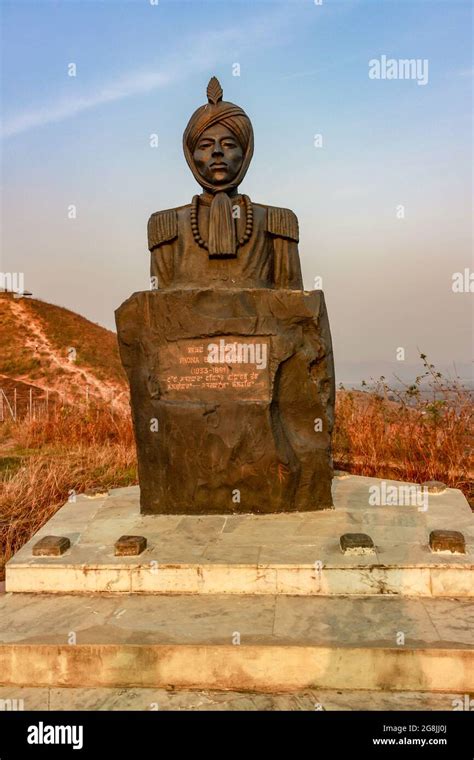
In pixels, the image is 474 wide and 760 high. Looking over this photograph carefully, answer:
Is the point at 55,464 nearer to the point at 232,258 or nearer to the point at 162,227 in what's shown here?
the point at 162,227

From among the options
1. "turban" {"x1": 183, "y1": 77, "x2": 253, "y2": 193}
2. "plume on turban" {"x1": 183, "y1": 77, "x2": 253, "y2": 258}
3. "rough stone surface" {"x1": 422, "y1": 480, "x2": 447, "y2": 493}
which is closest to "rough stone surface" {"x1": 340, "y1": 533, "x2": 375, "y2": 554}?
"rough stone surface" {"x1": 422, "y1": 480, "x2": 447, "y2": 493}

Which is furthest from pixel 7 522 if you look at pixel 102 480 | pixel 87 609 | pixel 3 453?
pixel 3 453

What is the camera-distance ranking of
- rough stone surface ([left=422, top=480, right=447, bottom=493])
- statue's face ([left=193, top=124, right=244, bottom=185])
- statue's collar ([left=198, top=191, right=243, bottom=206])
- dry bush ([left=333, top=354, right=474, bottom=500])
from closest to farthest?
statue's face ([left=193, top=124, right=244, bottom=185])
statue's collar ([left=198, top=191, right=243, bottom=206])
rough stone surface ([left=422, top=480, right=447, bottom=493])
dry bush ([left=333, top=354, right=474, bottom=500])

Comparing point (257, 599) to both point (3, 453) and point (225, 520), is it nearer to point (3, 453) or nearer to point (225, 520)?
point (225, 520)

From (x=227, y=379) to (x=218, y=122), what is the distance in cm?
213

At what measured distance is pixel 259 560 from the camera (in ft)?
13.3

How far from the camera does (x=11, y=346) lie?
30094mm

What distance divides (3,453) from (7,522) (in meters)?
4.17

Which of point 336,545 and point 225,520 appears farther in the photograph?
point 225,520

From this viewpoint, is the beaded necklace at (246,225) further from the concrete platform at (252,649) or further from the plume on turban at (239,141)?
the concrete platform at (252,649)

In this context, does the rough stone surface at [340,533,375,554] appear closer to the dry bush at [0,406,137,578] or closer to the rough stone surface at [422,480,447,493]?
the rough stone surface at [422,480,447,493]

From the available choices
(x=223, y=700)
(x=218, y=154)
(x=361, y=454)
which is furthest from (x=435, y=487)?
(x=218, y=154)

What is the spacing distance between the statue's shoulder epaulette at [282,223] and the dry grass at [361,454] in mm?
2848

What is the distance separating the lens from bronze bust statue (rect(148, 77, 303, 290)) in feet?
17.5
